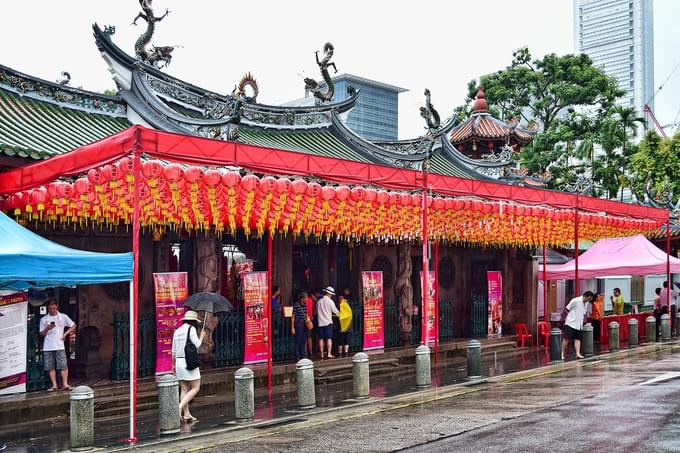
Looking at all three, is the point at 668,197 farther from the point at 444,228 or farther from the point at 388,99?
the point at 388,99

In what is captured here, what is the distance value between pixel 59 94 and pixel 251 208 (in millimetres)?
6630

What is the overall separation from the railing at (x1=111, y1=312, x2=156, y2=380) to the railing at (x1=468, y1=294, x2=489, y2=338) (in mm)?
11718

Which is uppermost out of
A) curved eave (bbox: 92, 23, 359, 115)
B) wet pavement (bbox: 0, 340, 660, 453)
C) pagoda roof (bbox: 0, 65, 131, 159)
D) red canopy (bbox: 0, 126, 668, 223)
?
curved eave (bbox: 92, 23, 359, 115)

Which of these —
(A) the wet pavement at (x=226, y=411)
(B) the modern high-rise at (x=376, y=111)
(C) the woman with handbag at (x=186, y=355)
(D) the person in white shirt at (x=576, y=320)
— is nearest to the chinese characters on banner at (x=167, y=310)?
(A) the wet pavement at (x=226, y=411)

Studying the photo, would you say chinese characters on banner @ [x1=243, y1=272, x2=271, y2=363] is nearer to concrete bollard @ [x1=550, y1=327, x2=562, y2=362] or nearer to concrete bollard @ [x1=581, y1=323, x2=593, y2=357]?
concrete bollard @ [x1=550, y1=327, x2=562, y2=362]

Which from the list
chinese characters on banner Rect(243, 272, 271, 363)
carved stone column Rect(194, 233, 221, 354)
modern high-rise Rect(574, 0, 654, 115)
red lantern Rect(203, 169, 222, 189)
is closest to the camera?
red lantern Rect(203, 169, 222, 189)

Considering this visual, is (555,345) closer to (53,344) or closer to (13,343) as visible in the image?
(53,344)

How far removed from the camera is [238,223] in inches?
650

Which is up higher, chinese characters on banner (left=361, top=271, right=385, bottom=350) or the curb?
chinese characters on banner (left=361, top=271, right=385, bottom=350)

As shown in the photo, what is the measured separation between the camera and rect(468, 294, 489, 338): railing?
23941 millimetres

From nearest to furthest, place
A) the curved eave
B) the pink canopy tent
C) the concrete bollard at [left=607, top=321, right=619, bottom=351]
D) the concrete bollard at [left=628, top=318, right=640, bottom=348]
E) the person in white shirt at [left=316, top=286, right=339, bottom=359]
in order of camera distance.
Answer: the person in white shirt at [left=316, top=286, right=339, bottom=359] → the curved eave → the concrete bollard at [left=607, top=321, right=619, bottom=351] → the concrete bollard at [left=628, top=318, right=640, bottom=348] → the pink canopy tent

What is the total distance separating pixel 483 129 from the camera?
35000 millimetres

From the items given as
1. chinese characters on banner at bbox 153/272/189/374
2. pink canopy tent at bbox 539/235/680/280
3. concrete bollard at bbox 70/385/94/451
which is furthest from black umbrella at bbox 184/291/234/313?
pink canopy tent at bbox 539/235/680/280

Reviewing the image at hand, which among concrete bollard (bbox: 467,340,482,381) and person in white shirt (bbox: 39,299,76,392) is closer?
person in white shirt (bbox: 39,299,76,392)
